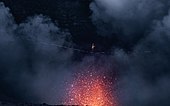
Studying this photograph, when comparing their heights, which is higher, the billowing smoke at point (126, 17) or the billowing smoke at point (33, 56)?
the billowing smoke at point (126, 17)

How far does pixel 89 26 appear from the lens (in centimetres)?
2134

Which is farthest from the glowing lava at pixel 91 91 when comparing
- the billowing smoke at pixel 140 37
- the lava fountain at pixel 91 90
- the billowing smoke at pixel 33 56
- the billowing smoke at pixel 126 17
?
the billowing smoke at pixel 126 17

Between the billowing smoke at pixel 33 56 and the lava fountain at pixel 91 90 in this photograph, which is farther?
the billowing smoke at pixel 33 56

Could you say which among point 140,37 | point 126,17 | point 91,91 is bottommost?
point 91,91

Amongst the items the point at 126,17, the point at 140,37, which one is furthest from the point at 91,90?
the point at 126,17

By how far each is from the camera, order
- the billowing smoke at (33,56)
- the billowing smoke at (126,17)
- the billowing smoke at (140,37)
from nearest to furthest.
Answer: the billowing smoke at (33,56) → the billowing smoke at (140,37) → the billowing smoke at (126,17)

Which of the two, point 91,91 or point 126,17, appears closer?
point 91,91

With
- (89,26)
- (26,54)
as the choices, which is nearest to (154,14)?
(89,26)

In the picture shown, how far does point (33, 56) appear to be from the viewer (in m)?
20.5

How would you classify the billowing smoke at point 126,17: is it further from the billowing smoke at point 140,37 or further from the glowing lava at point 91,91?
the glowing lava at point 91,91

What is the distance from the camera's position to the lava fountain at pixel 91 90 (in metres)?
19.1

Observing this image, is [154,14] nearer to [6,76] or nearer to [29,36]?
[29,36]

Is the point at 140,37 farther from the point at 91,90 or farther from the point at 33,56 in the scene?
the point at 33,56

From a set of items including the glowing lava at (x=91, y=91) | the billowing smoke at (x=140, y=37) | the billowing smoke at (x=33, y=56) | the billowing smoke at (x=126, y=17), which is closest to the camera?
the glowing lava at (x=91, y=91)
